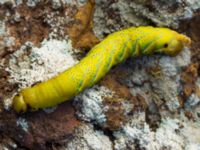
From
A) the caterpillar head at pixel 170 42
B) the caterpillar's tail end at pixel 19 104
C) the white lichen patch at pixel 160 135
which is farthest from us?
the caterpillar head at pixel 170 42

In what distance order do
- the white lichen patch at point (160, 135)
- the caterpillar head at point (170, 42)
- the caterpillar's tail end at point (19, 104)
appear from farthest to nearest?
1. the caterpillar head at point (170, 42)
2. the white lichen patch at point (160, 135)
3. the caterpillar's tail end at point (19, 104)

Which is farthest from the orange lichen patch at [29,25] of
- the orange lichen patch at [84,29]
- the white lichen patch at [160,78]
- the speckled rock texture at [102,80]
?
the white lichen patch at [160,78]

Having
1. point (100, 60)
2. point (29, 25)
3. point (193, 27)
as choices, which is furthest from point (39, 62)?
point (193, 27)

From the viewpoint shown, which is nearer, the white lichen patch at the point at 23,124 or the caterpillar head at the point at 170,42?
the white lichen patch at the point at 23,124

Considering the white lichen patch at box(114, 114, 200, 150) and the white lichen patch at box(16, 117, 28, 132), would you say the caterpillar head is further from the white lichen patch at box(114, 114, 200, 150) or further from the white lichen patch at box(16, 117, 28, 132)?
the white lichen patch at box(16, 117, 28, 132)

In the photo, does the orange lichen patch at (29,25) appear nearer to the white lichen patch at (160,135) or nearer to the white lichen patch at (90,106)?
the white lichen patch at (90,106)

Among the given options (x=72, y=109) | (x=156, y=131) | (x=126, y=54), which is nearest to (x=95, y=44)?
(x=126, y=54)

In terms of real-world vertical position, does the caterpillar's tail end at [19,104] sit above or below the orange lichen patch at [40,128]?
above
